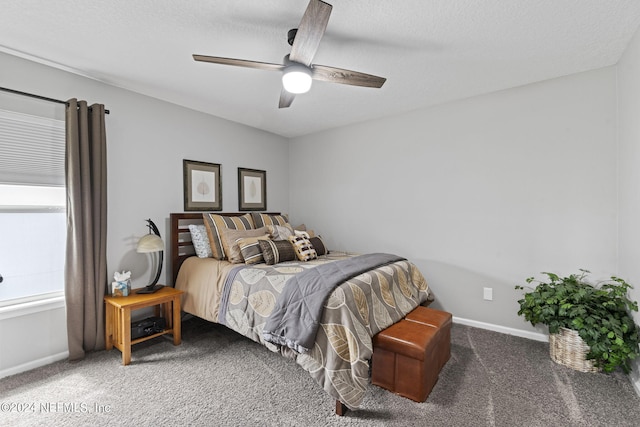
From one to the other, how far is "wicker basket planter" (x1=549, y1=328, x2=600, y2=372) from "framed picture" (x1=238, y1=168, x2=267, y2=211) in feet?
11.9

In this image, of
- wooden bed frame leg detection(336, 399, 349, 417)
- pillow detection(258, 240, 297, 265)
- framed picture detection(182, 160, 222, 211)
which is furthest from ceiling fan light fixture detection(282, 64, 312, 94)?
wooden bed frame leg detection(336, 399, 349, 417)

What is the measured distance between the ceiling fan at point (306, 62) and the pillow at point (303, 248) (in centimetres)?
154

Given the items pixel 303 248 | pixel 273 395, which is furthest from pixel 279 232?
pixel 273 395

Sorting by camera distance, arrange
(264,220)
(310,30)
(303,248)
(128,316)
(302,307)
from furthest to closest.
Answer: (264,220) → (303,248) → (128,316) → (302,307) → (310,30)

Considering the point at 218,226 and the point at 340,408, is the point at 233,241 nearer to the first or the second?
the point at 218,226

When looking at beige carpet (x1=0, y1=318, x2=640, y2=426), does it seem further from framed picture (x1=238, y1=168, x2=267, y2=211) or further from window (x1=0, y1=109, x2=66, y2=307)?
framed picture (x1=238, y1=168, x2=267, y2=211)

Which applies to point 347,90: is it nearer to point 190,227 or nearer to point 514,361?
point 190,227

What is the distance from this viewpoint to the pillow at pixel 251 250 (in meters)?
3.02

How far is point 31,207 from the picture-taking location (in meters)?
2.49

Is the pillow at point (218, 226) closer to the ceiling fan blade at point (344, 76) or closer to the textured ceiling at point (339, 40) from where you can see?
the textured ceiling at point (339, 40)

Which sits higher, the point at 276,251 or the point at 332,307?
the point at 276,251

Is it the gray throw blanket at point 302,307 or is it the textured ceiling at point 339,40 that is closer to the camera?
the textured ceiling at point 339,40

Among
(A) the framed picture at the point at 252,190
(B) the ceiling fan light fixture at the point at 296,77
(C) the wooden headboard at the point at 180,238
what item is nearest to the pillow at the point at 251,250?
(C) the wooden headboard at the point at 180,238

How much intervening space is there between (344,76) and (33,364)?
3.32 m
